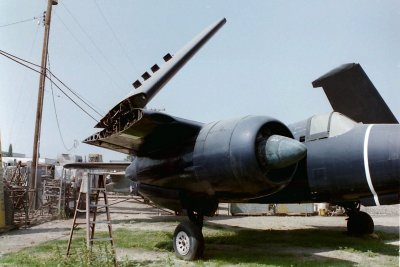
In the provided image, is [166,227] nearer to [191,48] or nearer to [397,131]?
[191,48]

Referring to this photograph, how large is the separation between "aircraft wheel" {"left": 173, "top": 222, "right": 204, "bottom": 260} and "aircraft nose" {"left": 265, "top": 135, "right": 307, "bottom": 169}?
2341mm

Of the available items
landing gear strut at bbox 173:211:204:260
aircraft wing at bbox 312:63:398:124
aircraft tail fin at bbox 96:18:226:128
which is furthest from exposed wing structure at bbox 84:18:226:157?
aircraft wing at bbox 312:63:398:124

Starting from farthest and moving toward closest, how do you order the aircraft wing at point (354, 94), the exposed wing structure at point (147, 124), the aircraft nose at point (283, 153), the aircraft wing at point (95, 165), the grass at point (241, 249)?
the aircraft wing at point (95, 165) → the aircraft wing at point (354, 94) → the grass at point (241, 249) → the exposed wing structure at point (147, 124) → the aircraft nose at point (283, 153)

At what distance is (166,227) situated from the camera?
14414mm

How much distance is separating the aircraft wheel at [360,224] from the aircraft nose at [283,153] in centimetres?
596

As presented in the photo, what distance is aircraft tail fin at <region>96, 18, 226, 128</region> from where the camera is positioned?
730 cm

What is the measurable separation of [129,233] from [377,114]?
29.3 ft

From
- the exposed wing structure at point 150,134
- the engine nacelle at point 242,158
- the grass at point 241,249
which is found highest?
the exposed wing structure at point 150,134

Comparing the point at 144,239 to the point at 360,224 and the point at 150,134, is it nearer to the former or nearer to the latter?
the point at 150,134

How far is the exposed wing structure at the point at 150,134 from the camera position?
805cm

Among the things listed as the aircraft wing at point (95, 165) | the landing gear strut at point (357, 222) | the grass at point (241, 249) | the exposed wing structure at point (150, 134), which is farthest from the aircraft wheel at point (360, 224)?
the aircraft wing at point (95, 165)

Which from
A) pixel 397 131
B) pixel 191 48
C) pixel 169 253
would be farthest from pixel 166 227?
pixel 397 131

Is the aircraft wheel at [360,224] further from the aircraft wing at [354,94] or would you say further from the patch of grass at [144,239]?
the patch of grass at [144,239]

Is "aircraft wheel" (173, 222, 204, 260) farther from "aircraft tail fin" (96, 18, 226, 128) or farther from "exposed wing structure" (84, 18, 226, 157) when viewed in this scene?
"aircraft tail fin" (96, 18, 226, 128)
